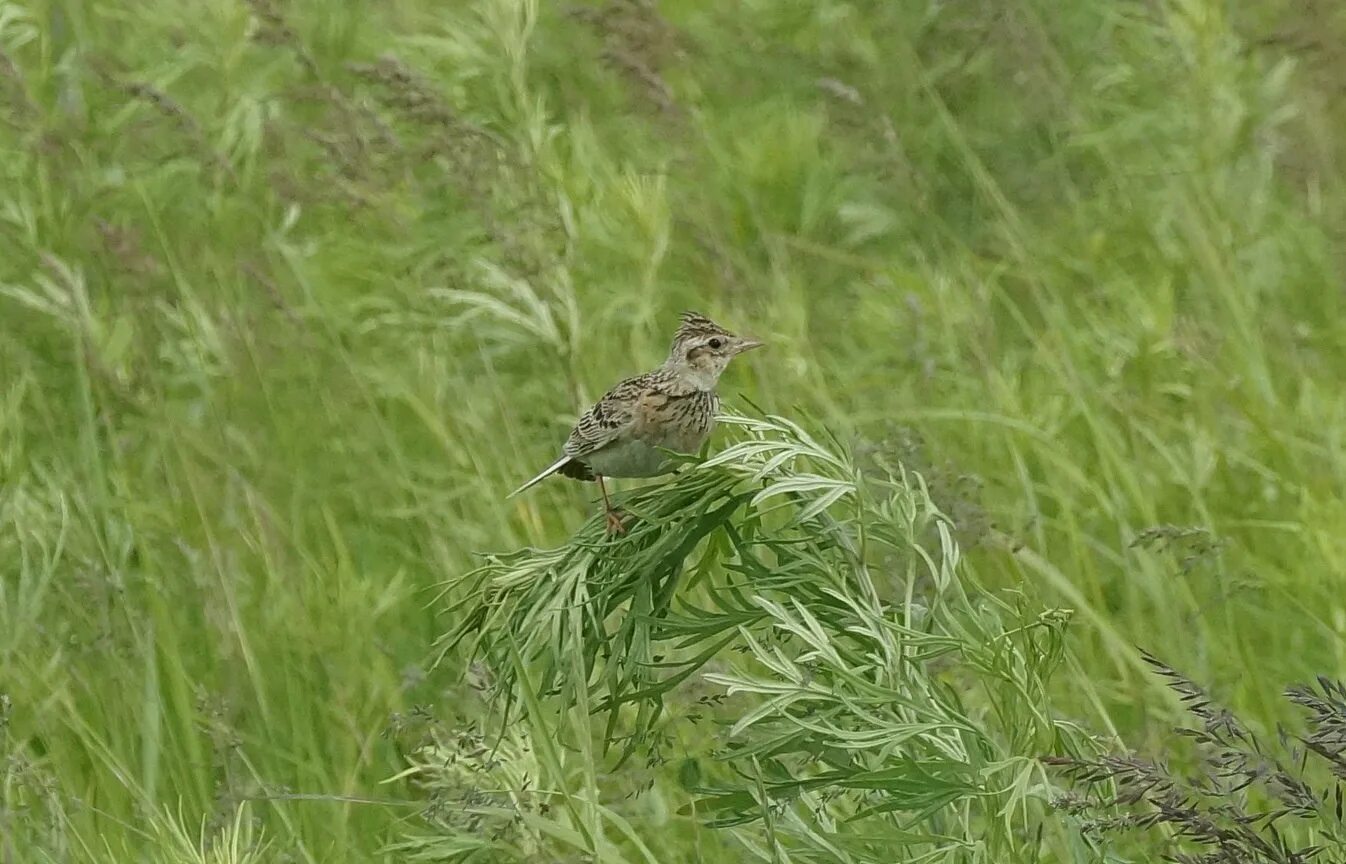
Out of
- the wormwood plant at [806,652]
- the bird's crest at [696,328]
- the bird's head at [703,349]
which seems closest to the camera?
the wormwood plant at [806,652]

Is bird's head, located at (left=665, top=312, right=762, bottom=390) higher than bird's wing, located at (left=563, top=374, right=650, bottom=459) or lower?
lower

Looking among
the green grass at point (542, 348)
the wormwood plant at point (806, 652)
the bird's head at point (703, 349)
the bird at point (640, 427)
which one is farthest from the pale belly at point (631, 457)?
the wormwood plant at point (806, 652)

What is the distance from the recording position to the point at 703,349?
386cm

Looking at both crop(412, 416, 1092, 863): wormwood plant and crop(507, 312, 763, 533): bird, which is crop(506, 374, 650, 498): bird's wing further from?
crop(412, 416, 1092, 863): wormwood plant

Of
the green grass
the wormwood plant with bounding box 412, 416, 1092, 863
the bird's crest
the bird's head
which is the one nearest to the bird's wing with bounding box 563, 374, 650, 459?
the bird's head

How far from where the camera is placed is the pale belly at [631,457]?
10.5ft

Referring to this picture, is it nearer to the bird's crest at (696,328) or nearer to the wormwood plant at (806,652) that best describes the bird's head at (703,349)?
the bird's crest at (696,328)

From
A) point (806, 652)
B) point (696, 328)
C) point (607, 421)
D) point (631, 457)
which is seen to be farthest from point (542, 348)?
point (806, 652)

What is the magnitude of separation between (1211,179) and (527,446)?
2217 mm

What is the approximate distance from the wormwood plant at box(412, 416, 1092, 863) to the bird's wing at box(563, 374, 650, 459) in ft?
2.53

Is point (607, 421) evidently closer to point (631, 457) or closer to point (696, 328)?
point (631, 457)

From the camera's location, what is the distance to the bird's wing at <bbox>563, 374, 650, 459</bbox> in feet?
10.7

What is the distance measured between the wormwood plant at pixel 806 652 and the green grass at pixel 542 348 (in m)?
0.11

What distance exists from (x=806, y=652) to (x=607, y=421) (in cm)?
103
